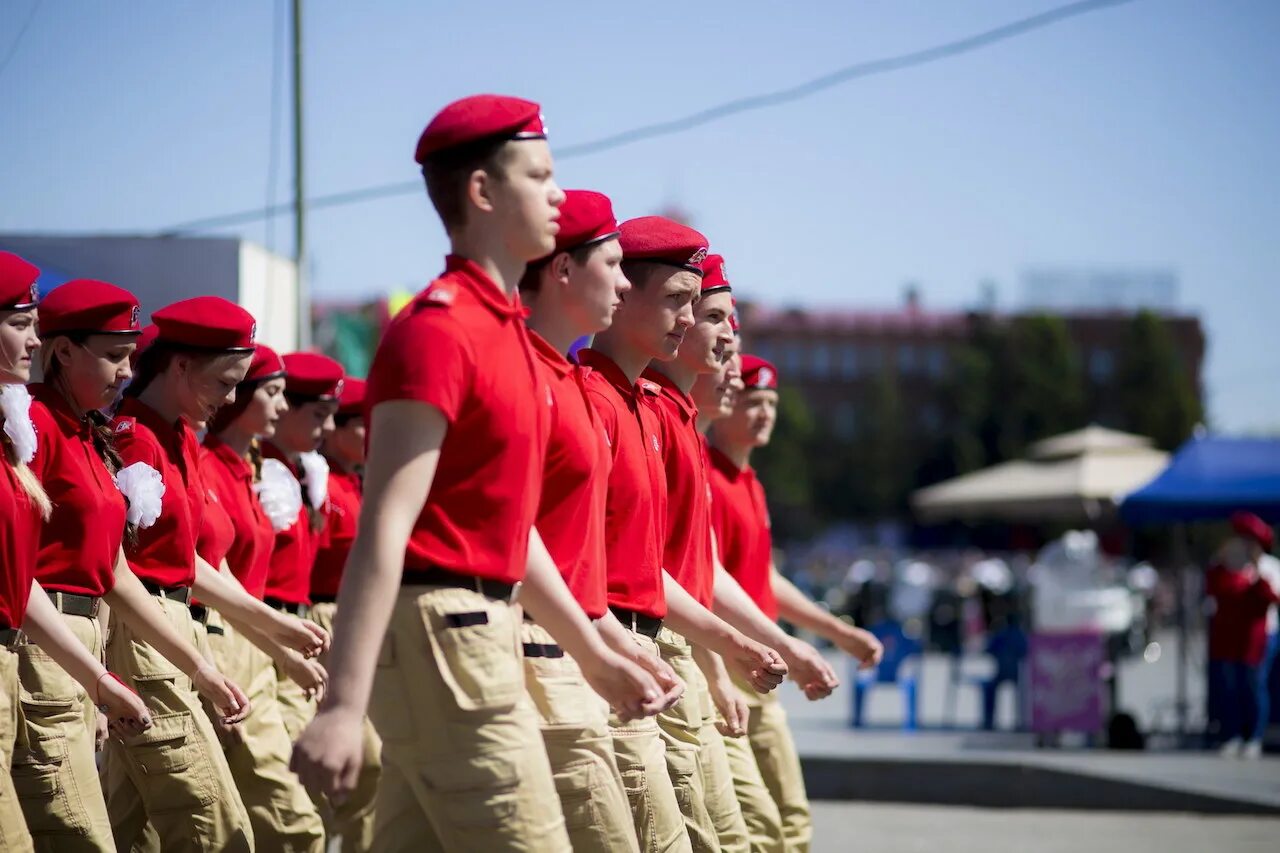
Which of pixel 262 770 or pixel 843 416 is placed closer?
pixel 262 770

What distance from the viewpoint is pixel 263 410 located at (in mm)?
6781

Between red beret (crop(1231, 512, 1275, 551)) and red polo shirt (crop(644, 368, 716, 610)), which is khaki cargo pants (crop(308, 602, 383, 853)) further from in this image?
red beret (crop(1231, 512, 1275, 551))

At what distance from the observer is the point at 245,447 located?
22.6 ft

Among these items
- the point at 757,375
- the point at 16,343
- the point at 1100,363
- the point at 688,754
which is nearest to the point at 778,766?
the point at 757,375

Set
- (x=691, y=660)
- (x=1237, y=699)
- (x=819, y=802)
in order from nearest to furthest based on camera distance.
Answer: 1. (x=691, y=660)
2. (x=819, y=802)
3. (x=1237, y=699)

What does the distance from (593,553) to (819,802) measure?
357 inches

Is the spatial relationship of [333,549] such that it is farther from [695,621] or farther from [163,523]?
[695,621]

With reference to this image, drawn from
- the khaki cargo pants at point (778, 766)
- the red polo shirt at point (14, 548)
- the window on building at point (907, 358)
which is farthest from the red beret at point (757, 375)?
the window on building at point (907, 358)

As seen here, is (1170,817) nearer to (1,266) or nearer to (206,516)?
(206,516)

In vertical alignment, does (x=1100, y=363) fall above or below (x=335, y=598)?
below

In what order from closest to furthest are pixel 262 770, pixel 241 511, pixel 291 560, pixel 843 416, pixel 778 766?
pixel 262 770, pixel 241 511, pixel 778 766, pixel 291 560, pixel 843 416

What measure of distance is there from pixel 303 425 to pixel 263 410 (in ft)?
2.66

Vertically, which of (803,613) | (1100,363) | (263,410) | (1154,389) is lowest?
(1100,363)

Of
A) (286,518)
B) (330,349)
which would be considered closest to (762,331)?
(330,349)
